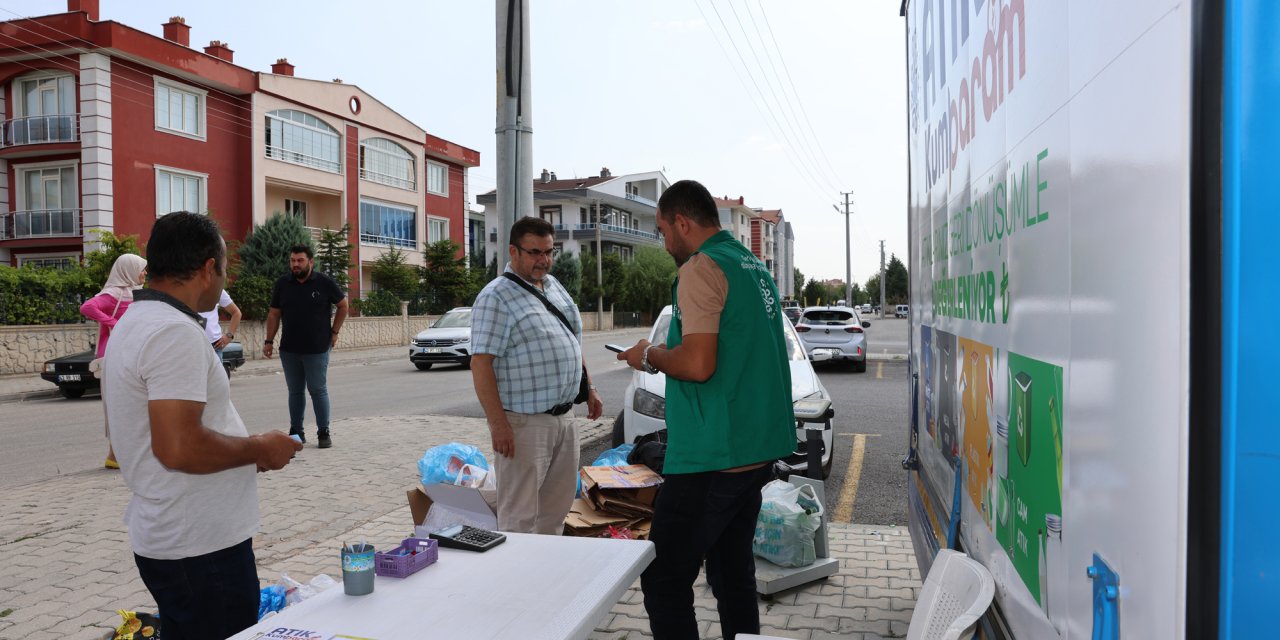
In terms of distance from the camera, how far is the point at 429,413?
11.8m

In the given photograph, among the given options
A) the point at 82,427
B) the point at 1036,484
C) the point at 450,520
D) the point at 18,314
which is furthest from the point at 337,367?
the point at 1036,484

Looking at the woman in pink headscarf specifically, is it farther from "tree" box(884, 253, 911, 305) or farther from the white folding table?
"tree" box(884, 253, 911, 305)

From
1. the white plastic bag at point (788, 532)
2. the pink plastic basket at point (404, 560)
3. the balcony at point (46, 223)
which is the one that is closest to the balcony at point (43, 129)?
the balcony at point (46, 223)

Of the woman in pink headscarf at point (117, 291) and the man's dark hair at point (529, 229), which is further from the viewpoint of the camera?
the woman in pink headscarf at point (117, 291)

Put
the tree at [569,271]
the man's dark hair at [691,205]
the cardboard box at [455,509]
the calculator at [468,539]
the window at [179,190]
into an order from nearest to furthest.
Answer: the calculator at [468,539] → the man's dark hair at [691,205] → the cardboard box at [455,509] → the window at [179,190] → the tree at [569,271]

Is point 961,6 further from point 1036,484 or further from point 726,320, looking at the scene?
point 1036,484

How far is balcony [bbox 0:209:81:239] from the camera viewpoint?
28.2 metres

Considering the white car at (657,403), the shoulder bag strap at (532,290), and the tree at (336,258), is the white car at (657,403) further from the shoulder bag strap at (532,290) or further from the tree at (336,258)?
the tree at (336,258)

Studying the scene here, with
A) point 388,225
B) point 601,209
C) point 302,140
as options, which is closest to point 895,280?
point 601,209

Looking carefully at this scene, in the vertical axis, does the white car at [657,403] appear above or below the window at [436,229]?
Result: below

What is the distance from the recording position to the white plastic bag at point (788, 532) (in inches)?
183

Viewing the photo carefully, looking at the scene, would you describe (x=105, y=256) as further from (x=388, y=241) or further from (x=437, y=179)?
(x=437, y=179)

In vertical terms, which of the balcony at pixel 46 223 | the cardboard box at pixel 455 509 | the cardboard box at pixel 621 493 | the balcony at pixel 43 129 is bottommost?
the cardboard box at pixel 621 493

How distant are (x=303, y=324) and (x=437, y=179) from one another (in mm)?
38610
